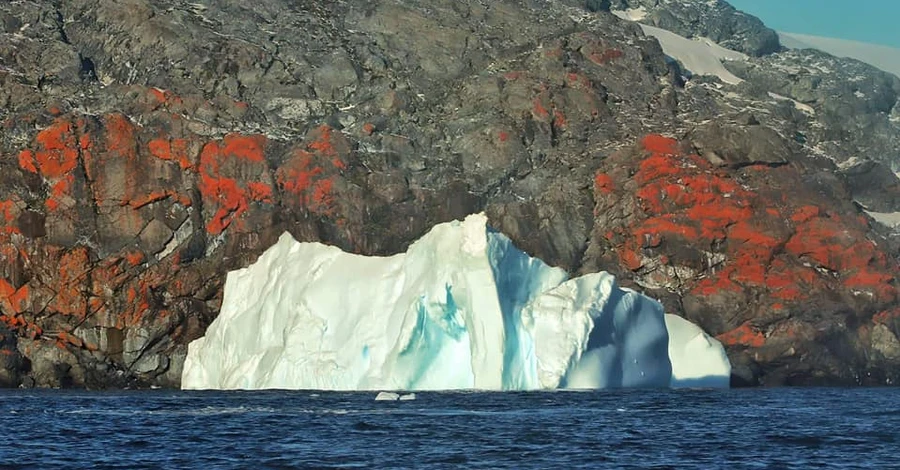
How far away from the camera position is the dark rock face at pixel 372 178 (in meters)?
124

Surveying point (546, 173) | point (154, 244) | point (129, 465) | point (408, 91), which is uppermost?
point (408, 91)

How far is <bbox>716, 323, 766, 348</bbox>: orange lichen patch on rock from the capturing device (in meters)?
123

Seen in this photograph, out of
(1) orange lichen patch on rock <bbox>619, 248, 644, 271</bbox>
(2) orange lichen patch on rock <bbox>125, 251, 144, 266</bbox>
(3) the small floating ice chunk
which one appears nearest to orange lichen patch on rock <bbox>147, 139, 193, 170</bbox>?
(2) orange lichen patch on rock <bbox>125, 251, 144, 266</bbox>

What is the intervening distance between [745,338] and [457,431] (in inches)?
2442

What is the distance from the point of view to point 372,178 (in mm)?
134250

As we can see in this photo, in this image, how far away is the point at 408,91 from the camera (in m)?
149

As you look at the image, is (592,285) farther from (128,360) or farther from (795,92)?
(795,92)

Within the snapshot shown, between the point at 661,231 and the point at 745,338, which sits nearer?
the point at 745,338

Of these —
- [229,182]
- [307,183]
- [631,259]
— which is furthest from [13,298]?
[631,259]

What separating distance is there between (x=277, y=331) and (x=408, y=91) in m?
54.9

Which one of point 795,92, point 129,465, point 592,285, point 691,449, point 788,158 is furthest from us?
A: point 795,92

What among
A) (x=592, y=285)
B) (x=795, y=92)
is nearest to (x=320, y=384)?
(x=592, y=285)

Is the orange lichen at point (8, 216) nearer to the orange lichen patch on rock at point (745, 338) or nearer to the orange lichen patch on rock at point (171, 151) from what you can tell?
the orange lichen patch on rock at point (171, 151)

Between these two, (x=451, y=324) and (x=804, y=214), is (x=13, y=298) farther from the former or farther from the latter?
(x=804, y=214)
